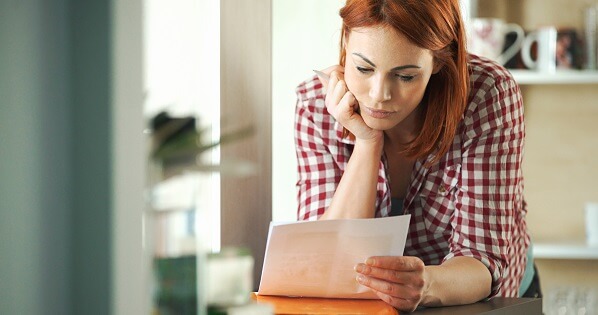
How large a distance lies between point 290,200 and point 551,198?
90 cm

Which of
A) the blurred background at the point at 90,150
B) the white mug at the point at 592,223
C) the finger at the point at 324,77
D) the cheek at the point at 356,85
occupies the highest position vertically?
the finger at the point at 324,77

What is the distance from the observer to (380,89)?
45.4 inches

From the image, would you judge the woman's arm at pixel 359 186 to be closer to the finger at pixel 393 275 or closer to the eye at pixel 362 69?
the eye at pixel 362 69

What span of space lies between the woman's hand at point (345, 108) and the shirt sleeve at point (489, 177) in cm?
15

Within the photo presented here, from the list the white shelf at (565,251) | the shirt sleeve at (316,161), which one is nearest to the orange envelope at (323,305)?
the shirt sleeve at (316,161)

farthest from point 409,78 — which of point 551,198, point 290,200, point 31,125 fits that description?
point 551,198

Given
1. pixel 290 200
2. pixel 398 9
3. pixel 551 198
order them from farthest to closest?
1. pixel 551 198
2. pixel 290 200
3. pixel 398 9

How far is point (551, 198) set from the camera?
2301 millimetres

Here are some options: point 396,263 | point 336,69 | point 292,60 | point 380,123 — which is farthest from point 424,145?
point 292,60

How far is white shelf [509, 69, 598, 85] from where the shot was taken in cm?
214

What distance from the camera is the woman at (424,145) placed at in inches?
44.8

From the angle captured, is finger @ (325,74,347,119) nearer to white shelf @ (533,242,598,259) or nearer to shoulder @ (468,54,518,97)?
shoulder @ (468,54,518,97)

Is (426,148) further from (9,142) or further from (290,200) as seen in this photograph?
(9,142)

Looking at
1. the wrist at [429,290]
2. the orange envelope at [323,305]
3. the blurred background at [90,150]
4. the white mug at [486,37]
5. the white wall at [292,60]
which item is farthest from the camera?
the white mug at [486,37]
